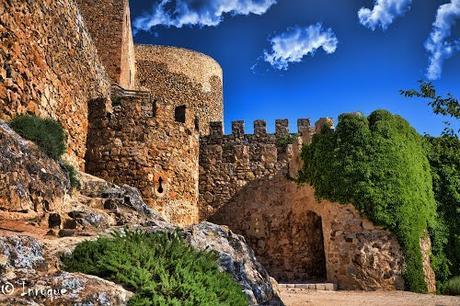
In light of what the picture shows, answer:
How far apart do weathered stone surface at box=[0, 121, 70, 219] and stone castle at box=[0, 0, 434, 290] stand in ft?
3.37

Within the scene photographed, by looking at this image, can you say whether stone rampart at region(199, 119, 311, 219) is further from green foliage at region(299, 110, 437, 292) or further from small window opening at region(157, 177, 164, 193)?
small window opening at region(157, 177, 164, 193)

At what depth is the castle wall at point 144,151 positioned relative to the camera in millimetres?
13305

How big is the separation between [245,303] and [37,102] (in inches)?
228

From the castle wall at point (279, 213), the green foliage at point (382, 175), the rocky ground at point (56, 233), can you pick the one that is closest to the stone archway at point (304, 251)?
the castle wall at point (279, 213)

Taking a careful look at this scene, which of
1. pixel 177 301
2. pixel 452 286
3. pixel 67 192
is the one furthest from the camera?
pixel 452 286

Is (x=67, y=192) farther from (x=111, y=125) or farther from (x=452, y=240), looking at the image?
(x=452, y=240)

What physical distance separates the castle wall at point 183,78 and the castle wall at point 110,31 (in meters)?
8.50

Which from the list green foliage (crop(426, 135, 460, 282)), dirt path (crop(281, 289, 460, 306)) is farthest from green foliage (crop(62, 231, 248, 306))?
green foliage (crop(426, 135, 460, 282))

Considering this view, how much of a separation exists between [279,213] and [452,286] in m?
5.72

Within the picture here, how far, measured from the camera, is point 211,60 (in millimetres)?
32469

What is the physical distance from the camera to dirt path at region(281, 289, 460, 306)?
32.5 ft

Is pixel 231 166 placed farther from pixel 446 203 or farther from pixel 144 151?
pixel 446 203

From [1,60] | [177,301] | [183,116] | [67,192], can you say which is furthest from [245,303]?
[183,116]

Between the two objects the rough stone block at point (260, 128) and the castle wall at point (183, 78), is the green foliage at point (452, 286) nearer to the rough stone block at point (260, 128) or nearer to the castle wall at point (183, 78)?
the rough stone block at point (260, 128)
